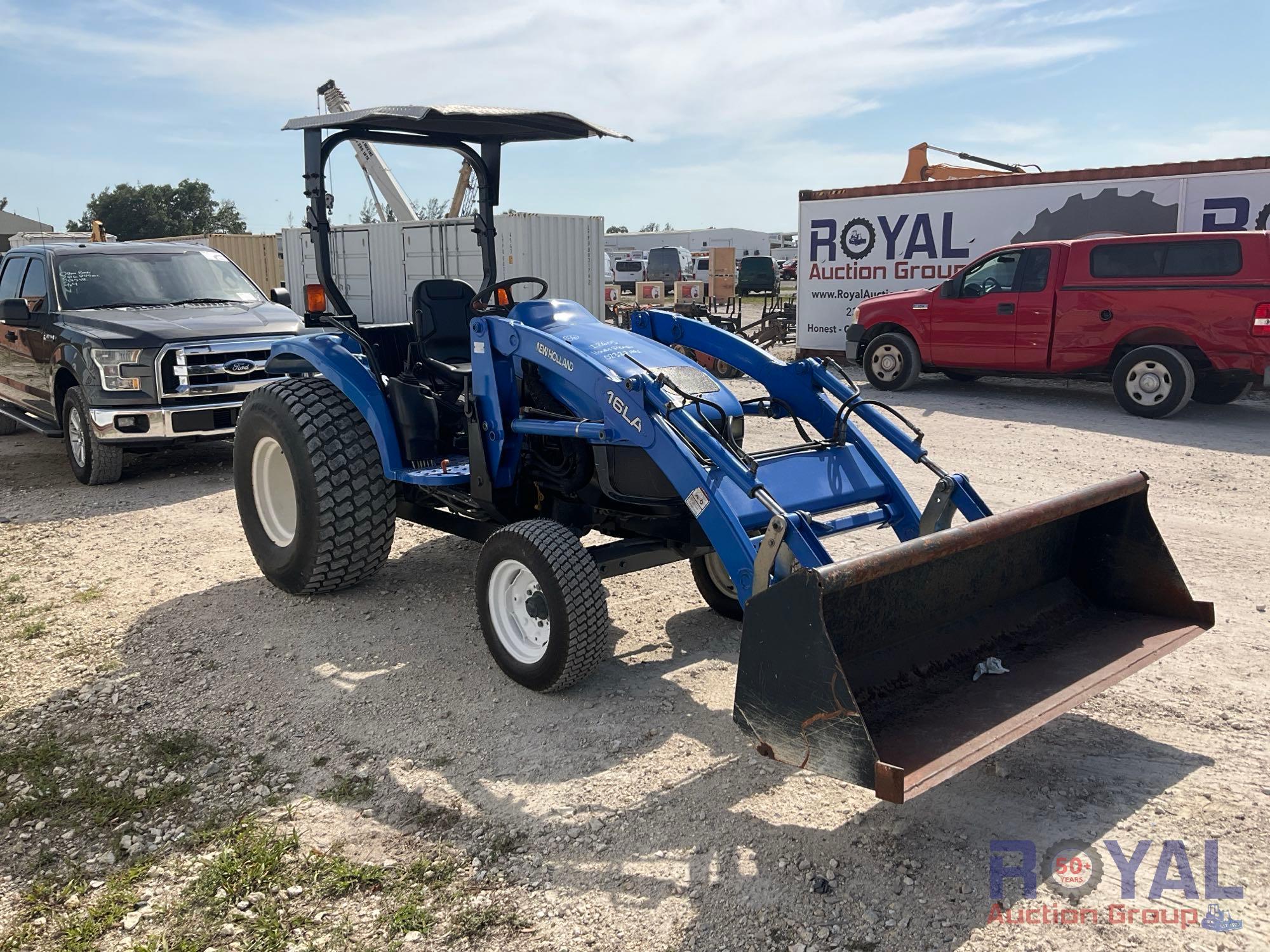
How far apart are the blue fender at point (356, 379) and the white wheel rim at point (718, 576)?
1.54 meters

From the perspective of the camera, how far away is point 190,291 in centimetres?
898

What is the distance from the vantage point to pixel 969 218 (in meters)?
14.2

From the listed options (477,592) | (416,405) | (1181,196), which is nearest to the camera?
(477,592)

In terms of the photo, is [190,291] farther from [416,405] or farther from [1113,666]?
[1113,666]

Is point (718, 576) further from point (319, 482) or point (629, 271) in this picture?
point (629, 271)

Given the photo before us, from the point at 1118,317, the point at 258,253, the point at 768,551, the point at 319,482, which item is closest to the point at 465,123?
the point at 319,482

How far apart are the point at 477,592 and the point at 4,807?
6.00ft

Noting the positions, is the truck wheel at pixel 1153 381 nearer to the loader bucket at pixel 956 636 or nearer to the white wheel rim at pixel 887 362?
the white wheel rim at pixel 887 362

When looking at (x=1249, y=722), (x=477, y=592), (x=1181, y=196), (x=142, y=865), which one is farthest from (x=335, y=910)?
(x=1181, y=196)

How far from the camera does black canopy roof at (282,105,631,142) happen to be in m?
4.41

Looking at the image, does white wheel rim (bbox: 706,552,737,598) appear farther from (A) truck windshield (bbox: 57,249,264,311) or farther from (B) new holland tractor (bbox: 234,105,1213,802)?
(A) truck windshield (bbox: 57,249,264,311)

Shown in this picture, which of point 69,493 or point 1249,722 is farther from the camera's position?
point 69,493

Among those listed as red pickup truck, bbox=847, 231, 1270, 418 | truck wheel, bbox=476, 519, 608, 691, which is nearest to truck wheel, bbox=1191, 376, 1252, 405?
red pickup truck, bbox=847, 231, 1270, 418

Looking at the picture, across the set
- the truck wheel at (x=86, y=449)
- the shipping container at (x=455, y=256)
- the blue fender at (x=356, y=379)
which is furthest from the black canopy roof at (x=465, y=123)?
the shipping container at (x=455, y=256)
